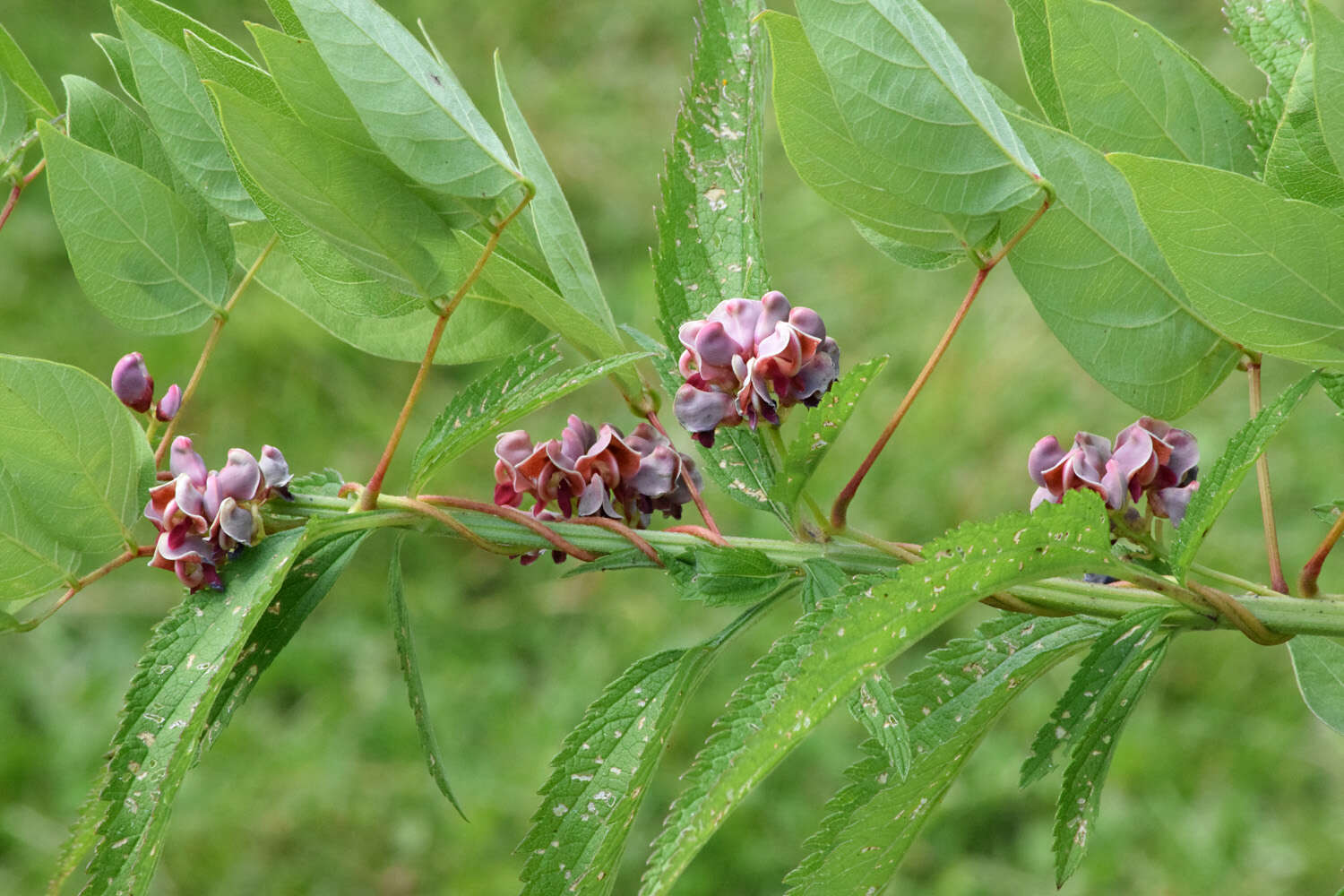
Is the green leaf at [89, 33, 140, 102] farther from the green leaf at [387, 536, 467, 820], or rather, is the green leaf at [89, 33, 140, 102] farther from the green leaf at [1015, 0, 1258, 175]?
the green leaf at [1015, 0, 1258, 175]

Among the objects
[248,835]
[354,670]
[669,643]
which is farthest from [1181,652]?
[248,835]

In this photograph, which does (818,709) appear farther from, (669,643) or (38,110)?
(669,643)

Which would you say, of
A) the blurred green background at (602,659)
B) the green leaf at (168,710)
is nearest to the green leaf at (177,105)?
the green leaf at (168,710)

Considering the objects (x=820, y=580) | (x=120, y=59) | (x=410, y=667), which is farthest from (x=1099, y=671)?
(x=120, y=59)

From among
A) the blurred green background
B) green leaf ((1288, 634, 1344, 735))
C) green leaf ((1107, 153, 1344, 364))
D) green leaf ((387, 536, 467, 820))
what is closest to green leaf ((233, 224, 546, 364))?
green leaf ((387, 536, 467, 820))

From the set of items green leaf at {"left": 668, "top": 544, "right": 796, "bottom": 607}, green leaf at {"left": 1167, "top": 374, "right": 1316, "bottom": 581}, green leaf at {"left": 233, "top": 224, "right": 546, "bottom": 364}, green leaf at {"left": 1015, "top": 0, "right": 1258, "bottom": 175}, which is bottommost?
green leaf at {"left": 668, "top": 544, "right": 796, "bottom": 607}

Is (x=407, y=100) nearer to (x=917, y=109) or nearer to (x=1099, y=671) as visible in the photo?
(x=917, y=109)
